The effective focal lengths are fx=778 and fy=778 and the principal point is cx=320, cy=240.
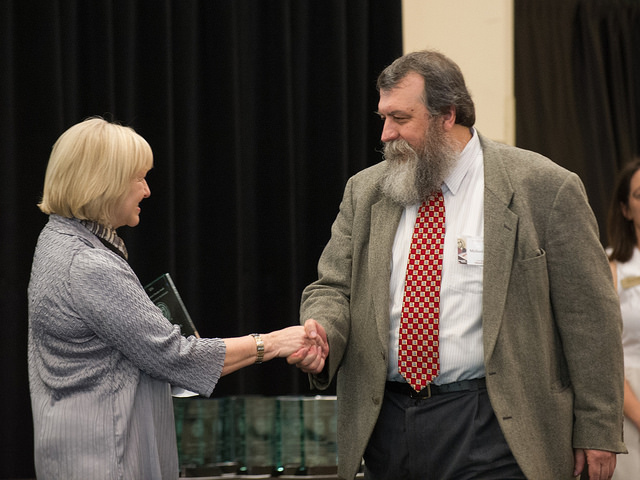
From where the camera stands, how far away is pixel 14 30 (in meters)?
3.94

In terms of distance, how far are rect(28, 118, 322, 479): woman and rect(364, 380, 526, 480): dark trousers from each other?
24.4 inches

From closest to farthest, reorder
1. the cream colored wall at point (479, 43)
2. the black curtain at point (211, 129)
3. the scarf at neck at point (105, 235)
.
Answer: the scarf at neck at point (105, 235), the black curtain at point (211, 129), the cream colored wall at point (479, 43)

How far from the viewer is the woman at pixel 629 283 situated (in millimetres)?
3135

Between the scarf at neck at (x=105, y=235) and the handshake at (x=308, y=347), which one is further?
the handshake at (x=308, y=347)

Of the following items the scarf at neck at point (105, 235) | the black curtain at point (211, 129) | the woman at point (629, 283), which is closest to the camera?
the scarf at neck at point (105, 235)

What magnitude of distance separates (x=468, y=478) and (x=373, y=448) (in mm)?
334

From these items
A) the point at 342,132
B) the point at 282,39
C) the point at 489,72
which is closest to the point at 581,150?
the point at 489,72

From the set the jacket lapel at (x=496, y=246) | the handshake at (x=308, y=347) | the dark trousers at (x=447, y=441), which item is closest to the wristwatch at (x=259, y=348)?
the handshake at (x=308, y=347)

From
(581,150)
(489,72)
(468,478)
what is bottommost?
(468,478)

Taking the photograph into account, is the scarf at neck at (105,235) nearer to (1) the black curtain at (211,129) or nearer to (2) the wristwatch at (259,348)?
(2) the wristwatch at (259,348)

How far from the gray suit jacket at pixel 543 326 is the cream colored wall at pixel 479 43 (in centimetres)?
239

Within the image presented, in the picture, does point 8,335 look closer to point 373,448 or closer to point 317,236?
point 317,236

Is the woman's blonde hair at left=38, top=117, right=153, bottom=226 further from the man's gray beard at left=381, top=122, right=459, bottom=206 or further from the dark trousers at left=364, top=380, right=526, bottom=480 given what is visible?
the dark trousers at left=364, top=380, right=526, bottom=480

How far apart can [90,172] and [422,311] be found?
1.09m
